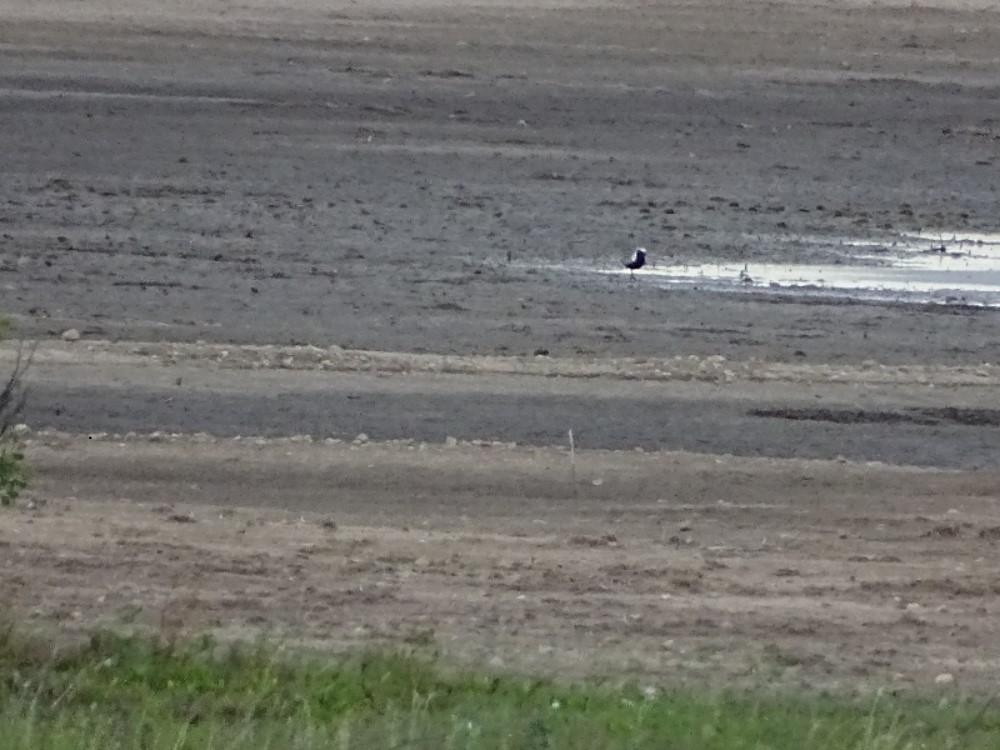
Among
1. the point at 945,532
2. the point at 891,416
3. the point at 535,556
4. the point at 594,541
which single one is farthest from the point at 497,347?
the point at 945,532

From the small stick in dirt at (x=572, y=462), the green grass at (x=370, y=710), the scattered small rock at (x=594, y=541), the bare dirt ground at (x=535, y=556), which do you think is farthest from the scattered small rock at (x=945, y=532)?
the green grass at (x=370, y=710)

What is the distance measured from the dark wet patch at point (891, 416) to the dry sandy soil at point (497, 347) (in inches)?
0.9

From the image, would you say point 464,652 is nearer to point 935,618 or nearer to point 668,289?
point 935,618

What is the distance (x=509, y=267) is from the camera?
14109mm

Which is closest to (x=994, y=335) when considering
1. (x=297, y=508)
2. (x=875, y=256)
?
(x=875, y=256)

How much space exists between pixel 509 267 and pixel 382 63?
7.19 meters

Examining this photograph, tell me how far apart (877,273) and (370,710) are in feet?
29.5

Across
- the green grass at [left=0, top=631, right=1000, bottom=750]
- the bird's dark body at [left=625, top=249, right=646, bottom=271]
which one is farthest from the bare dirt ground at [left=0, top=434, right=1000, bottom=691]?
the bird's dark body at [left=625, top=249, right=646, bottom=271]

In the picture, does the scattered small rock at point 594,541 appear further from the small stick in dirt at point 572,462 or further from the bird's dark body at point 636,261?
the bird's dark body at point 636,261

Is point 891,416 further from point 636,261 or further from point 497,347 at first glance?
point 636,261

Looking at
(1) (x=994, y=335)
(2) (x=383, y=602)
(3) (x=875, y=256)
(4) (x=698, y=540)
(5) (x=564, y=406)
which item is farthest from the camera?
(3) (x=875, y=256)

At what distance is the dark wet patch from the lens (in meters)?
10.9

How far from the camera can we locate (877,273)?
46.9 ft

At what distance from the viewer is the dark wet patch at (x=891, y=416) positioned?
35.9 feet
